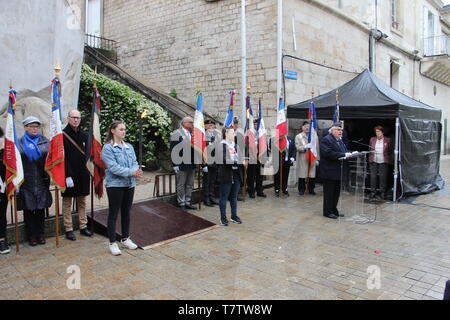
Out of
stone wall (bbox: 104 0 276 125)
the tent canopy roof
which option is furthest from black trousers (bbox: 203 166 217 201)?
stone wall (bbox: 104 0 276 125)

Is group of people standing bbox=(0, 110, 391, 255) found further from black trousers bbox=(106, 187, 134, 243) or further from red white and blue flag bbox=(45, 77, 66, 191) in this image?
red white and blue flag bbox=(45, 77, 66, 191)

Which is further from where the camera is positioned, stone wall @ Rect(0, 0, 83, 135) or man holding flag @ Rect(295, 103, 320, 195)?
man holding flag @ Rect(295, 103, 320, 195)

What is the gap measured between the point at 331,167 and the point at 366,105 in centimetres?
229

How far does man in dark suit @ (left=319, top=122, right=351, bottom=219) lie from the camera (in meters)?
6.59

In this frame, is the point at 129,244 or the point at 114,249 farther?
the point at 129,244

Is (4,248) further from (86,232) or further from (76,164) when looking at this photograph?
(76,164)

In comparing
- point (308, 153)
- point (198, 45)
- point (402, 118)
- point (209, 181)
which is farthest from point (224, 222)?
point (198, 45)

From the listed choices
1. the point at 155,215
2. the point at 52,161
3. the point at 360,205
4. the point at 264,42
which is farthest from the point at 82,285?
the point at 264,42

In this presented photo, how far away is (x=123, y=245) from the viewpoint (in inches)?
196

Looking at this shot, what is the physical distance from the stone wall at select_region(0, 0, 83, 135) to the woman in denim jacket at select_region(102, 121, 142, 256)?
3.93m

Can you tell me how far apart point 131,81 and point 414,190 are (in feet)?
32.0

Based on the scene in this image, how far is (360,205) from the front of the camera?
Answer: 7.60 m

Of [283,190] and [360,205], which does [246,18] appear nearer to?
[283,190]

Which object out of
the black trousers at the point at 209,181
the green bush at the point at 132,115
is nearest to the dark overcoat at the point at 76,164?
the black trousers at the point at 209,181
